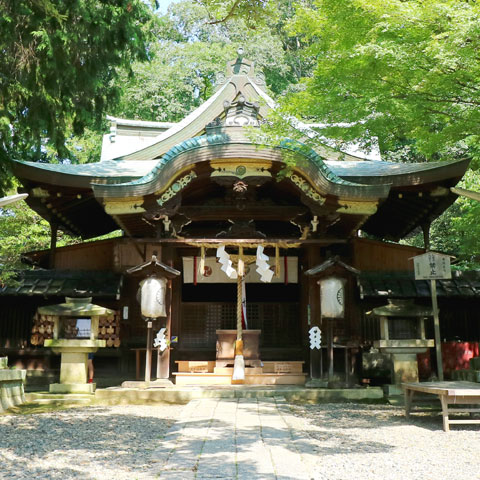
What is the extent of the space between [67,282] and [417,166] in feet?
26.0

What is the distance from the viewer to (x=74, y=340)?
30.3 feet

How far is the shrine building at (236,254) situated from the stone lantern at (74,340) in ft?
3.27

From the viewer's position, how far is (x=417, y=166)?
1124cm

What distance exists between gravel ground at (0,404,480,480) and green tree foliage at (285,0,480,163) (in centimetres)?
440

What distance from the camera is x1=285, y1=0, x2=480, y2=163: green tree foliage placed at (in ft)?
21.7

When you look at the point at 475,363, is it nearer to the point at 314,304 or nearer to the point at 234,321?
the point at 314,304

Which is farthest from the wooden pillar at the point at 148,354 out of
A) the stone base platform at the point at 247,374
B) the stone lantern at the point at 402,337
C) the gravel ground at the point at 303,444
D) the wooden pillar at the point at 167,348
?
the stone lantern at the point at 402,337

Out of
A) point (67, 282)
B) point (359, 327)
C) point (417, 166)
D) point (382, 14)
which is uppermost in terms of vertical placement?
point (382, 14)

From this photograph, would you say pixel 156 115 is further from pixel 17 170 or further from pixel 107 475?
pixel 107 475

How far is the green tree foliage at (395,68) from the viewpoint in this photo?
662 centimetres

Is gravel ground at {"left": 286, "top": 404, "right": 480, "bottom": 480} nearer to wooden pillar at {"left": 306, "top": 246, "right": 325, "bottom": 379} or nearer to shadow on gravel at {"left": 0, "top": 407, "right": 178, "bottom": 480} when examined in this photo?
wooden pillar at {"left": 306, "top": 246, "right": 325, "bottom": 379}

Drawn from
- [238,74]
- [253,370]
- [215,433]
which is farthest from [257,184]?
[238,74]

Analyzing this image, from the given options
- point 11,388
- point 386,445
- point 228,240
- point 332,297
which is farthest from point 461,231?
point 11,388

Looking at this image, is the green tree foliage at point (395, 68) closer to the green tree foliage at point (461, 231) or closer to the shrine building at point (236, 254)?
→ the shrine building at point (236, 254)
